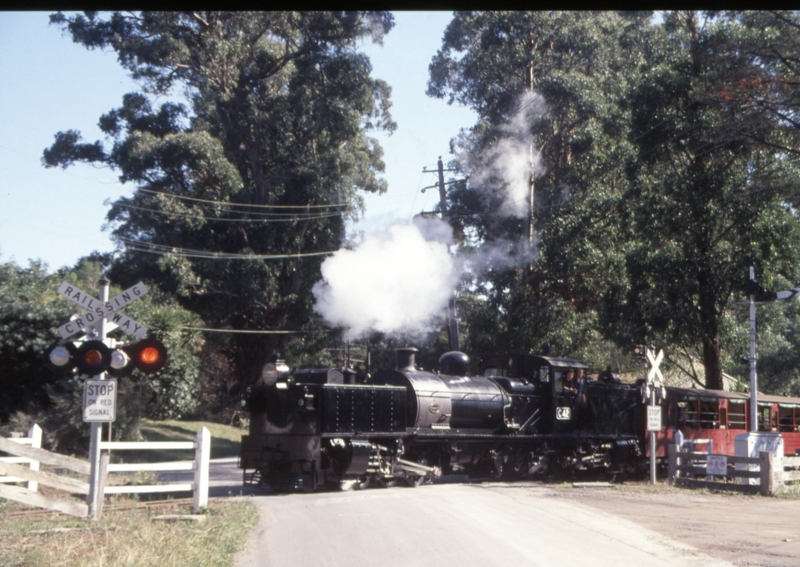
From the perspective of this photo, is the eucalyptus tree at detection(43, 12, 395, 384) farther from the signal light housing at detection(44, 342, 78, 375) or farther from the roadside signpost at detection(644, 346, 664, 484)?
the signal light housing at detection(44, 342, 78, 375)

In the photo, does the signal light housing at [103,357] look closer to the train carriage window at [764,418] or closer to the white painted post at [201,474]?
the white painted post at [201,474]

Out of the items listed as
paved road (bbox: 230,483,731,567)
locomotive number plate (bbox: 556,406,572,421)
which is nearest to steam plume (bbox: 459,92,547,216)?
locomotive number plate (bbox: 556,406,572,421)

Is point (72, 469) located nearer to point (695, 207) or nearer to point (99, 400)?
point (99, 400)

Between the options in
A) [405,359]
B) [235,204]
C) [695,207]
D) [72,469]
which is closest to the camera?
[72,469]

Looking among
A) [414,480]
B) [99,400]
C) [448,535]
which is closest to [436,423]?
[414,480]

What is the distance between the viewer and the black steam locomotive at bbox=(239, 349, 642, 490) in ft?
49.2

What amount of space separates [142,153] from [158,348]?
22.4 metres

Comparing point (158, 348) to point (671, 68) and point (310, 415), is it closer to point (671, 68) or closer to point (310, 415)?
point (310, 415)

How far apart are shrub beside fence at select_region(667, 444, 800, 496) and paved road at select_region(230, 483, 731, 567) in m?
5.17

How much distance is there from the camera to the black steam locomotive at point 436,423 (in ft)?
49.2

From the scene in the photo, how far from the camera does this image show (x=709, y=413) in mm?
22812

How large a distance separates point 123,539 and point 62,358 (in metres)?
2.32

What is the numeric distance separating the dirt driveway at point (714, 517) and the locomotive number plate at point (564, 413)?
2.16 m

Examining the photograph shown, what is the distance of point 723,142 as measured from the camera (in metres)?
21.6
